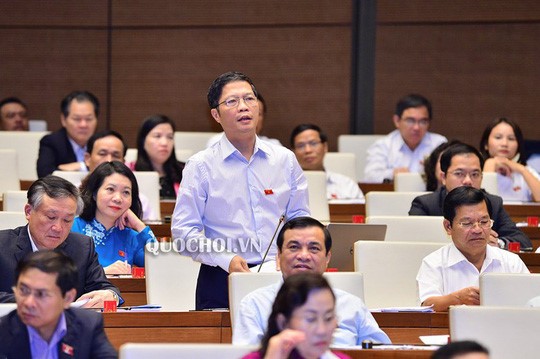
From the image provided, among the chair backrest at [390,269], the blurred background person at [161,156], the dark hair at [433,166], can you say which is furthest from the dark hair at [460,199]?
the blurred background person at [161,156]

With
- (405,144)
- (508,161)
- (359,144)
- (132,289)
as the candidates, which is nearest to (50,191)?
(132,289)

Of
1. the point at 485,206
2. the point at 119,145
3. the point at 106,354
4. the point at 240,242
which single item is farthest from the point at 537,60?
the point at 106,354

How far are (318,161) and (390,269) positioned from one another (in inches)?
106

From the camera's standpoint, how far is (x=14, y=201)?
5645 millimetres

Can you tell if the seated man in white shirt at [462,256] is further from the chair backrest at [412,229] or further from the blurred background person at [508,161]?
the blurred background person at [508,161]

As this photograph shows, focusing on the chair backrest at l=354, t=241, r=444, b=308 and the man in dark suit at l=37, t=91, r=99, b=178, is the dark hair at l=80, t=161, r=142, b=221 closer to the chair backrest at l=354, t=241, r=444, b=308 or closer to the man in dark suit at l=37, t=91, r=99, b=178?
the chair backrest at l=354, t=241, r=444, b=308

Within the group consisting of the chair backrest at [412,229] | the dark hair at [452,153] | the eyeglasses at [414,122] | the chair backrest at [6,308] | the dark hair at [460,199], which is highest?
the eyeglasses at [414,122]

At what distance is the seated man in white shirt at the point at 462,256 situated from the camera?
463 cm

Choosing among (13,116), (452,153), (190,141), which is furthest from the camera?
(13,116)

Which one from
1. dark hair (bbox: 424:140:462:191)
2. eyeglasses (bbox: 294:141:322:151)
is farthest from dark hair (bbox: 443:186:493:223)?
eyeglasses (bbox: 294:141:322:151)

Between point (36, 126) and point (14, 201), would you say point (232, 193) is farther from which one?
point (36, 126)

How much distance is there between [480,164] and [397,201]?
571 millimetres

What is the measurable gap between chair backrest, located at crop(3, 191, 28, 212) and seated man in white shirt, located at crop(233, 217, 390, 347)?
2136mm

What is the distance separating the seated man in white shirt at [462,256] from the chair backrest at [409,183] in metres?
2.08
